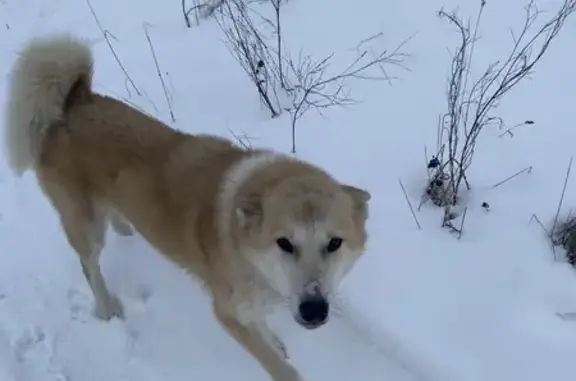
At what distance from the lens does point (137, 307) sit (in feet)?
11.9

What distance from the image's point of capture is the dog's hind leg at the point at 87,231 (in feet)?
11.0

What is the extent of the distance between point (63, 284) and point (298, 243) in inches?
69.8

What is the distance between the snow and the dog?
245 mm

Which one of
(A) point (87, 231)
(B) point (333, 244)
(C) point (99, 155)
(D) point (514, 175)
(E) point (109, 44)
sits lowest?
(A) point (87, 231)

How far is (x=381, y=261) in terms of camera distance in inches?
138

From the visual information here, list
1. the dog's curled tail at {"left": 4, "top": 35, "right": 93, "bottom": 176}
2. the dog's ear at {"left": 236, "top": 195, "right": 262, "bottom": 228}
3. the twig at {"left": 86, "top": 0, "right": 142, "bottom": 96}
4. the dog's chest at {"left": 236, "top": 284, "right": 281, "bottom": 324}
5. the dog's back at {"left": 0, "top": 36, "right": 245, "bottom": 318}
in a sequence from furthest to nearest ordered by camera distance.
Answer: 1. the twig at {"left": 86, "top": 0, "right": 142, "bottom": 96}
2. the dog's curled tail at {"left": 4, "top": 35, "right": 93, "bottom": 176}
3. the dog's back at {"left": 0, "top": 36, "right": 245, "bottom": 318}
4. the dog's chest at {"left": 236, "top": 284, "right": 281, "bottom": 324}
5. the dog's ear at {"left": 236, "top": 195, "right": 262, "bottom": 228}

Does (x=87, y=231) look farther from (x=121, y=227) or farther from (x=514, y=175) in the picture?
(x=514, y=175)

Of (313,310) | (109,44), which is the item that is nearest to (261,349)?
(313,310)

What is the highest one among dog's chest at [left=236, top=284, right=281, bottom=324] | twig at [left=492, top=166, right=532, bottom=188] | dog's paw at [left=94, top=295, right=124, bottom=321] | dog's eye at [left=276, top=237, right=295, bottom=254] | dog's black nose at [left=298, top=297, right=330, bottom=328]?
twig at [left=492, top=166, right=532, bottom=188]

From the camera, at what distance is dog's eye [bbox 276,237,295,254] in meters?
2.53

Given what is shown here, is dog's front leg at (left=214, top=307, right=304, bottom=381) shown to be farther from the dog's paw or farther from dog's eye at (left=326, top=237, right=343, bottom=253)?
the dog's paw

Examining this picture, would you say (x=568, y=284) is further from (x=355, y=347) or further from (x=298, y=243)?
(x=298, y=243)

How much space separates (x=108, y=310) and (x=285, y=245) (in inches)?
54.2

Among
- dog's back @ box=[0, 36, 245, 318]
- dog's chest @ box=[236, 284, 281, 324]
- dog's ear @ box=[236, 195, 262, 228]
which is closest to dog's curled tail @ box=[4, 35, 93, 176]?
dog's back @ box=[0, 36, 245, 318]
